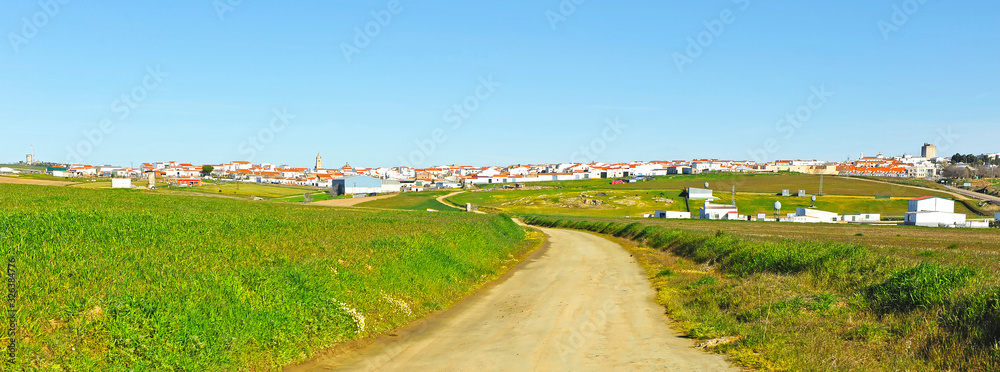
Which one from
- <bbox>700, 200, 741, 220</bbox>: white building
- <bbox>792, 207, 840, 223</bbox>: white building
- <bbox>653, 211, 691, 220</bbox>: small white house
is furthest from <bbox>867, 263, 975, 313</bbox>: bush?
<bbox>792, 207, 840, 223</bbox>: white building

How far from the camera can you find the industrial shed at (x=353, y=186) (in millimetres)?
142962

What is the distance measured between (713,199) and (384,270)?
111098 mm

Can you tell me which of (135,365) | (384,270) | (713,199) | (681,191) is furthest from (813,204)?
(135,365)

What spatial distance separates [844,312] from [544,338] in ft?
23.0

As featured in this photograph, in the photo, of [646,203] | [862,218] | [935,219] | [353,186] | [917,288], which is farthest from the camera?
[353,186]

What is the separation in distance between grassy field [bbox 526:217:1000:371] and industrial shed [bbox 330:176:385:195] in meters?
127

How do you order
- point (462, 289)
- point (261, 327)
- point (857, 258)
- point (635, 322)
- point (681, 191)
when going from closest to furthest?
1. point (261, 327)
2. point (635, 322)
3. point (857, 258)
4. point (462, 289)
5. point (681, 191)

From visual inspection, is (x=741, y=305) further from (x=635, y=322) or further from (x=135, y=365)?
(x=135, y=365)

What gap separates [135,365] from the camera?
8.91 metres

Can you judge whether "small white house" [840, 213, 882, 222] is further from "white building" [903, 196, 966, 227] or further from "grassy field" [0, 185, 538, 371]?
"grassy field" [0, 185, 538, 371]

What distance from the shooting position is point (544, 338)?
1389 centimetres

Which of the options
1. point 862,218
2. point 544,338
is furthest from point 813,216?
point 544,338
